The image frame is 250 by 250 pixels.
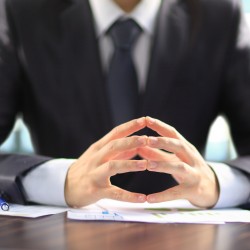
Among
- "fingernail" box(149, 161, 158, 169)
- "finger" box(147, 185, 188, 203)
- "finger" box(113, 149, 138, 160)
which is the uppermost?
"fingernail" box(149, 161, 158, 169)

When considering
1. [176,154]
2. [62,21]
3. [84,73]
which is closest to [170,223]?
Answer: [176,154]

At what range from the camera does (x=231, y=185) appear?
0.93 meters

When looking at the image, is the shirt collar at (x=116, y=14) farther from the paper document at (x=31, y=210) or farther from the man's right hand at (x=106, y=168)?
the paper document at (x=31, y=210)

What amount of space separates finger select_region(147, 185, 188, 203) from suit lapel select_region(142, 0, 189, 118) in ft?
1.33

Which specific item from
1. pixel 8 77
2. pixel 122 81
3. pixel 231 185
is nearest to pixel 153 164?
pixel 231 185

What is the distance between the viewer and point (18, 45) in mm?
1305

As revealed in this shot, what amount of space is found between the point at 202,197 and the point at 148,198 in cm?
12

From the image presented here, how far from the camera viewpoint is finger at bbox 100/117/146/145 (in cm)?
87

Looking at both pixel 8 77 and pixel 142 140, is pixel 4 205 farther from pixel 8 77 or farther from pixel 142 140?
pixel 8 77

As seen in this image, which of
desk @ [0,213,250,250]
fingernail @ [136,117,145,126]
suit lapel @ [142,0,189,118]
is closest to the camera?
desk @ [0,213,250,250]

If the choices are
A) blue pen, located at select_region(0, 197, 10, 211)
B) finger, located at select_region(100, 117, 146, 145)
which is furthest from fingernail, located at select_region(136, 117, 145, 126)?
blue pen, located at select_region(0, 197, 10, 211)

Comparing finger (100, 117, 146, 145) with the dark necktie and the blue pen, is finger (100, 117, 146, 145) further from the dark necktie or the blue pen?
the dark necktie

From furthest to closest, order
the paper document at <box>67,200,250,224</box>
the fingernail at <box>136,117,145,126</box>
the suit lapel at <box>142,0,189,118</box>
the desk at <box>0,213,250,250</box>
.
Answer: the suit lapel at <box>142,0,189,118</box> < the fingernail at <box>136,117,145,126</box> < the paper document at <box>67,200,250,224</box> < the desk at <box>0,213,250,250</box>

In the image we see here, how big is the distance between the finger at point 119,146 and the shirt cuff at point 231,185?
0.19 m
